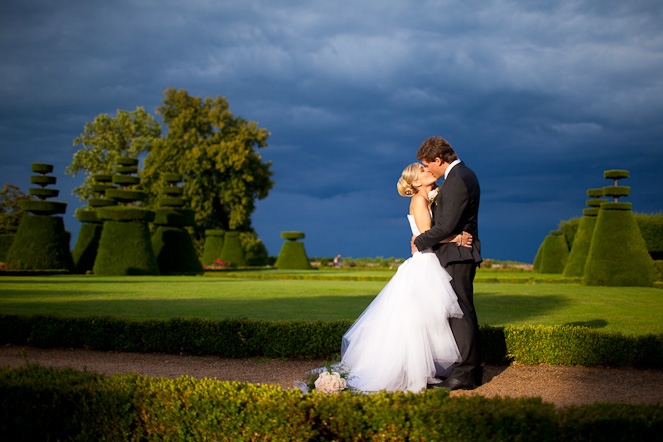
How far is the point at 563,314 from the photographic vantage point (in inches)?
386

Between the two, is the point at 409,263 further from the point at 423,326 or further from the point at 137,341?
the point at 137,341

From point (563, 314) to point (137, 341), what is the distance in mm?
7957

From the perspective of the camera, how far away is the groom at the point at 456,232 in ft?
14.7

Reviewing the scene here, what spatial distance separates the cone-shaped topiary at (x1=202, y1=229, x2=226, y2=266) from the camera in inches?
1267

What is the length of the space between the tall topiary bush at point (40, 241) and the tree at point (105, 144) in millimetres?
12682

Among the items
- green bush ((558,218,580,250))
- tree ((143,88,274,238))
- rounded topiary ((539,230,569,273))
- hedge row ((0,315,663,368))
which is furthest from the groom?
tree ((143,88,274,238))

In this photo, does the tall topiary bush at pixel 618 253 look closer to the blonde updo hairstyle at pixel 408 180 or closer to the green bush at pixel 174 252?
the blonde updo hairstyle at pixel 408 180

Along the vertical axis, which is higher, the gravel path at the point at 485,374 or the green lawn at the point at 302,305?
the green lawn at the point at 302,305

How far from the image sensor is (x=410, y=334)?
4.44 m

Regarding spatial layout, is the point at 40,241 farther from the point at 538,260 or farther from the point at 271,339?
the point at 538,260

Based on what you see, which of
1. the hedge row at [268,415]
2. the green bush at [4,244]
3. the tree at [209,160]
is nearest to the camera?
the hedge row at [268,415]

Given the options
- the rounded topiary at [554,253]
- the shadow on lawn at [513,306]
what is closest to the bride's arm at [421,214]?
the shadow on lawn at [513,306]

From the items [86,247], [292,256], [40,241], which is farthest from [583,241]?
[40,241]

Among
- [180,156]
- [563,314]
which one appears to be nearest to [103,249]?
[180,156]
